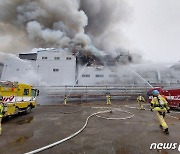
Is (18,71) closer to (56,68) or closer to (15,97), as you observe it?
(56,68)

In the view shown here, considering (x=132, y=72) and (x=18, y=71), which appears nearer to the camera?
(x=18, y=71)

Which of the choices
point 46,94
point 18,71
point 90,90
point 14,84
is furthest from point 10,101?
point 18,71

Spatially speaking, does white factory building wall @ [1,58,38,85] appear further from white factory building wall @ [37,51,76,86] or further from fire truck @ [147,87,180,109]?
fire truck @ [147,87,180,109]

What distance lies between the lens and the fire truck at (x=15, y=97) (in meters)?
7.80

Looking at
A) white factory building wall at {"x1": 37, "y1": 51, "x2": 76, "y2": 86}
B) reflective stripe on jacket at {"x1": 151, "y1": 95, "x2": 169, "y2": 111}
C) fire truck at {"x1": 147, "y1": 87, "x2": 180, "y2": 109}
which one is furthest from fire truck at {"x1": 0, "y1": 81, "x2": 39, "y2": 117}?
white factory building wall at {"x1": 37, "y1": 51, "x2": 76, "y2": 86}

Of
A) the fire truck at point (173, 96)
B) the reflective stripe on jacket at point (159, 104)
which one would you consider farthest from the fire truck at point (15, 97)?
the fire truck at point (173, 96)

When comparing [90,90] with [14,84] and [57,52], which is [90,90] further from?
[14,84]

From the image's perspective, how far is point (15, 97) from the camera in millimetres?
8789

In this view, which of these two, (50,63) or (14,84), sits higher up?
(50,63)

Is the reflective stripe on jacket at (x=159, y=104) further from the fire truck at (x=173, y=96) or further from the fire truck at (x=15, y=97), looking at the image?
the fire truck at (x=173, y=96)

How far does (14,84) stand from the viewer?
8781 millimetres

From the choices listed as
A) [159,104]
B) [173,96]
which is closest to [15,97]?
[159,104]

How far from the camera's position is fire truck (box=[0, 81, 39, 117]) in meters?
7.80

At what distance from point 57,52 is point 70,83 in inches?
278
